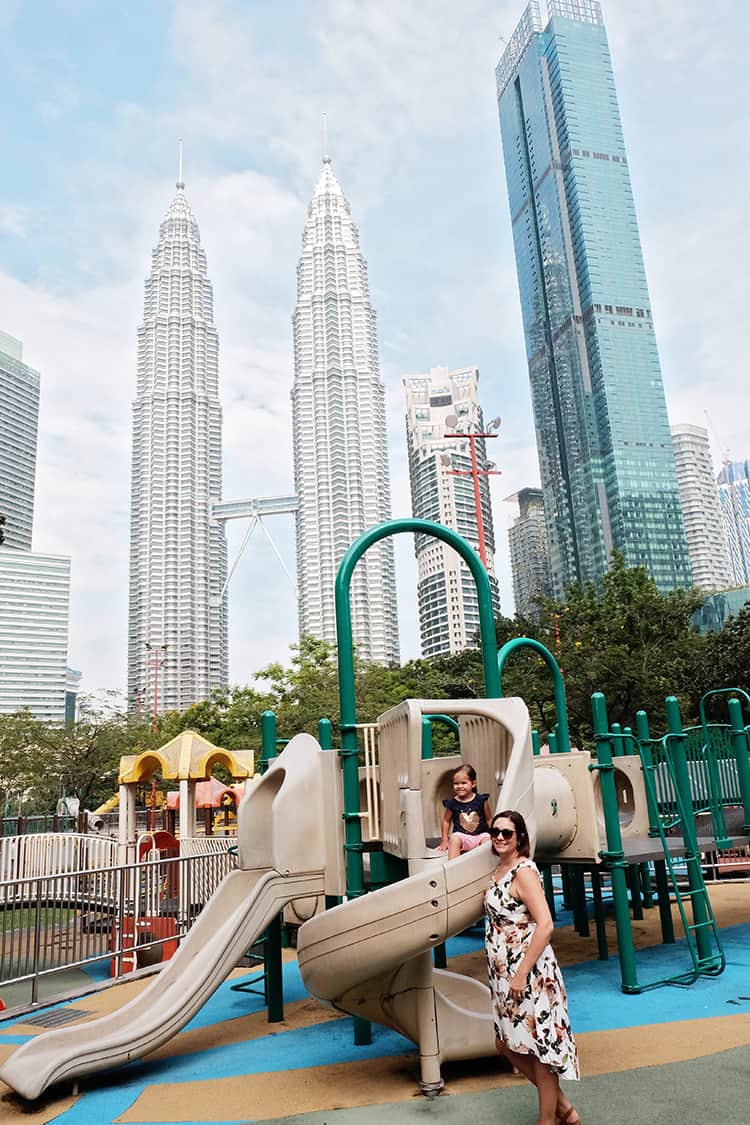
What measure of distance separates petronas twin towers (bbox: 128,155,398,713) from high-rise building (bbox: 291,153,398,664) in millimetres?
178

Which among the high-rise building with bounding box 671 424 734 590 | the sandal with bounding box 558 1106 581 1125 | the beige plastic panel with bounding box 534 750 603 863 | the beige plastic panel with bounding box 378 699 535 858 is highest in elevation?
the high-rise building with bounding box 671 424 734 590

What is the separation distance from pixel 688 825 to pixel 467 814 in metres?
2.96

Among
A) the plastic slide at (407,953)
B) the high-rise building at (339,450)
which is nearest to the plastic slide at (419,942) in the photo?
the plastic slide at (407,953)

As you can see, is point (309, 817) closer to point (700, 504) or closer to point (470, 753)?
point (470, 753)

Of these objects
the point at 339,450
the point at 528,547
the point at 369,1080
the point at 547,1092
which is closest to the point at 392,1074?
the point at 369,1080

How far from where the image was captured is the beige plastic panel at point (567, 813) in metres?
7.70

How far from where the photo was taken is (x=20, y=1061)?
5496 mm

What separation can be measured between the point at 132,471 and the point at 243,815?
128 meters

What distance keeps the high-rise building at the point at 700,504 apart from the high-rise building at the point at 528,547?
3133 centimetres

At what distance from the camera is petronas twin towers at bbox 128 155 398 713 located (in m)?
116

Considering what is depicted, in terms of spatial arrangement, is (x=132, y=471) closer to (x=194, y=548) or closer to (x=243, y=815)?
(x=194, y=548)

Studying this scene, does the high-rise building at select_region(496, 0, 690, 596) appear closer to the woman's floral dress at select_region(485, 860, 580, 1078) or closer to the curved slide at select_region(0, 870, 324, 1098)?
the curved slide at select_region(0, 870, 324, 1098)

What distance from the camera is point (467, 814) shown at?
6.02 meters

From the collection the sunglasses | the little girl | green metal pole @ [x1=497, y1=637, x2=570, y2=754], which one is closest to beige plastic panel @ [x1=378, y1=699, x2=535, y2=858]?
the little girl
